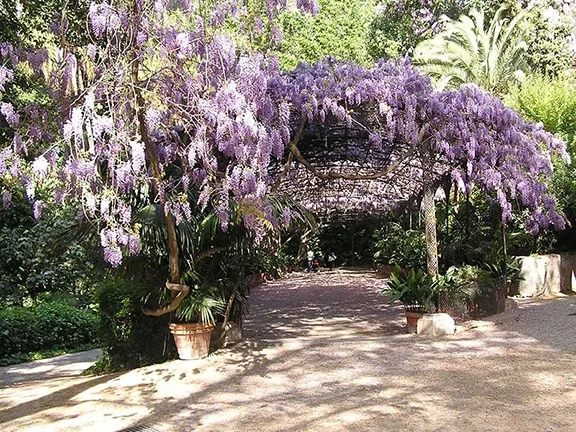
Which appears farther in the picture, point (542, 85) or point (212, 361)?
point (542, 85)

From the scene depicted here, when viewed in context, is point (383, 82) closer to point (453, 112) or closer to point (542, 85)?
point (453, 112)

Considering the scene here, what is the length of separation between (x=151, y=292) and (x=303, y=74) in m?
3.17

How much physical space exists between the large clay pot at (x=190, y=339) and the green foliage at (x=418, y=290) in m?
2.52

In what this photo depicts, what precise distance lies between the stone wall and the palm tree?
10108 millimetres

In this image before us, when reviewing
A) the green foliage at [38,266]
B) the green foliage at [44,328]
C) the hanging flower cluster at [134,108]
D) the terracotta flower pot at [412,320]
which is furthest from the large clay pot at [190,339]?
the green foliage at [38,266]

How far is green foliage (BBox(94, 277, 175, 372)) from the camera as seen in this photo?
6.56 m

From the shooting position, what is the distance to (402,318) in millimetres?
8828

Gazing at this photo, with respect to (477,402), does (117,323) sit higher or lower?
higher

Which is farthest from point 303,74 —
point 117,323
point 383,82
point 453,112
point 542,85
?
point 542,85

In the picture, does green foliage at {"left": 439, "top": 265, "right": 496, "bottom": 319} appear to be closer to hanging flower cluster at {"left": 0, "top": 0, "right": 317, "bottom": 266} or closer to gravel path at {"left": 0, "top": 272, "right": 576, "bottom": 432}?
gravel path at {"left": 0, "top": 272, "right": 576, "bottom": 432}

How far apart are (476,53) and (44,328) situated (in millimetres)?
16842

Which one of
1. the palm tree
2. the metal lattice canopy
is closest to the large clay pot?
the metal lattice canopy

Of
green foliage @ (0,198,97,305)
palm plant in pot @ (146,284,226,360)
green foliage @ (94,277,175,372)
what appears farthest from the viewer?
green foliage @ (0,198,97,305)

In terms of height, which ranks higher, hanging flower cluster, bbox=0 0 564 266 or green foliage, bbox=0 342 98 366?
hanging flower cluster, bbox=0 0 564 266
